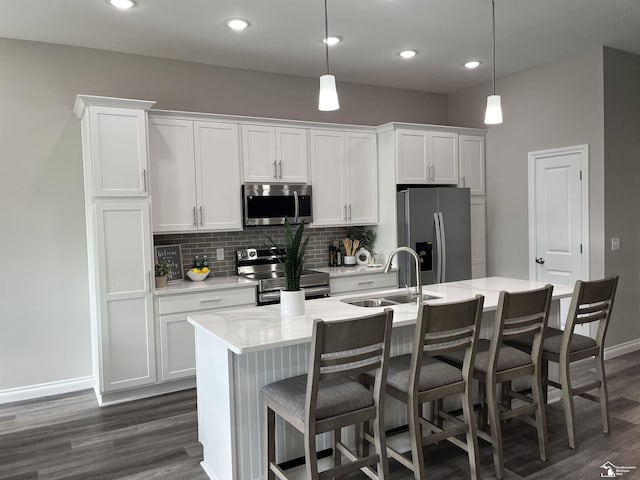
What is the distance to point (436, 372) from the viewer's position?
8.34 feet

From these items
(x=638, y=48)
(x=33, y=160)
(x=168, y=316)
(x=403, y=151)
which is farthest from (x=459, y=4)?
(x=33, y=160)

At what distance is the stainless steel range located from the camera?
442 centimetres

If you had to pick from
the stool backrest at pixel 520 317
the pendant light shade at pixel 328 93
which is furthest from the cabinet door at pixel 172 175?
the stool backrest at pixel 520 317

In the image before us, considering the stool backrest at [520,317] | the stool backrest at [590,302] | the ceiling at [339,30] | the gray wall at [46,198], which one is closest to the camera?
the stool backrest at [520,317]

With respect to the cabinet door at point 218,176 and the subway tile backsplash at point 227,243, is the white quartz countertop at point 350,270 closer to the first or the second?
the subway tile backsplash at point 227,243

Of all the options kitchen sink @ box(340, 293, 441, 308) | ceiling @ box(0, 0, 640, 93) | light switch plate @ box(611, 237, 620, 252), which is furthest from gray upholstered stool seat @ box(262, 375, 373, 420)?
light switch plate @ box(611, 237, 620, 252)

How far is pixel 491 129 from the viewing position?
5668 mm

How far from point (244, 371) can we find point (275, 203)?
2428mm

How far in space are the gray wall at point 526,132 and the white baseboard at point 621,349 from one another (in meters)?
0.78

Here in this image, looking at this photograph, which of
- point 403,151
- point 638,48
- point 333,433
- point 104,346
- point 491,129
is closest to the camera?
point 333,433

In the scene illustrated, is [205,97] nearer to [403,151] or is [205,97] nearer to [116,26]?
[116,26]

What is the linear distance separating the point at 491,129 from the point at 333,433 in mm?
4256

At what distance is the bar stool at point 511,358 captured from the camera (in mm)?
2646

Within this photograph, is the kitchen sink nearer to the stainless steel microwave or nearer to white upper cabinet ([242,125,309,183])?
the stainless steel microwave
